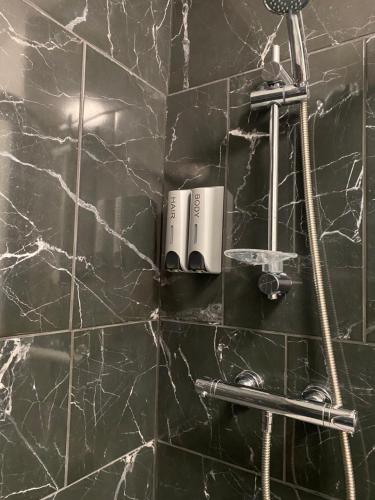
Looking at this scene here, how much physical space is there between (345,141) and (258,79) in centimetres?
28

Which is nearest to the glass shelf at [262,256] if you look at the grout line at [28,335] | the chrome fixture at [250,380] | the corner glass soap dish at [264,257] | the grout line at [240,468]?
the corner glass soap dish at [264,257]

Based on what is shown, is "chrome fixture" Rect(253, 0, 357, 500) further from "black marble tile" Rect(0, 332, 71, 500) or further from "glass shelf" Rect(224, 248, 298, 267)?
"black marble tile" Rect(0, 332, 71, 500)

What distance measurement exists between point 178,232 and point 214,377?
377 mm

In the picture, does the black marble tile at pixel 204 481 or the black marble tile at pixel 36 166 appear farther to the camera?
the black marble tile at pixel 204 481

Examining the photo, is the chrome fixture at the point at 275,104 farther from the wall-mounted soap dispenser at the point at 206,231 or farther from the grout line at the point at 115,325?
the grout line at the point at 115,325

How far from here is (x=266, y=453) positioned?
75cm

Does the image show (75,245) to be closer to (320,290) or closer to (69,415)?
(69,415)

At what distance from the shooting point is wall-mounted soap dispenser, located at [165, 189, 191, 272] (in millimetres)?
926

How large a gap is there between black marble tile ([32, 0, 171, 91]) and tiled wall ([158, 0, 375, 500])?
0.05 m

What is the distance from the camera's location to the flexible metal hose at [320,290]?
2.23 feet

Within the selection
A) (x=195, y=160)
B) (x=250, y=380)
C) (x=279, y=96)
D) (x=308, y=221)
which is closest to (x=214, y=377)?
(x=250, y=380)

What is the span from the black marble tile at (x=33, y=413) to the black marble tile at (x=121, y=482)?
0.06 m

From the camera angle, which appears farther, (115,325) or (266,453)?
(115,325)

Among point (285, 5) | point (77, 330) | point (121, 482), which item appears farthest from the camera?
point (121, 482)
